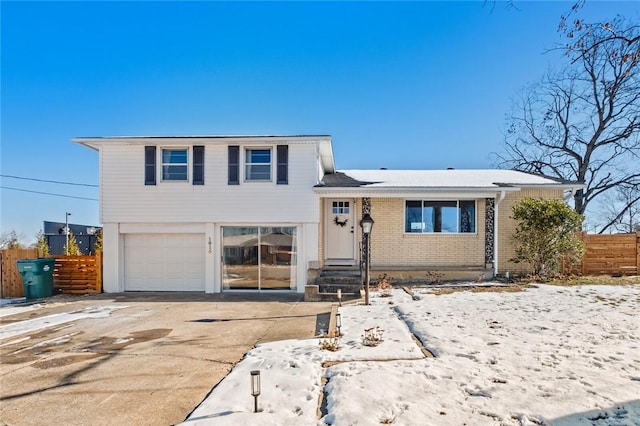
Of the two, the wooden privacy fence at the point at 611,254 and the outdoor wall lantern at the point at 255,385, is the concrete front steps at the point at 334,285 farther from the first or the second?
the wooden privacy fence at the point at 611,254

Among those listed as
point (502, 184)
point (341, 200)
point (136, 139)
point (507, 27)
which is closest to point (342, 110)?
point (341, 200)

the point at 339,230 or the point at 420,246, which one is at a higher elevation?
the point at 339,230

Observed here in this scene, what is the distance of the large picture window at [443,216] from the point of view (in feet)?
42.5

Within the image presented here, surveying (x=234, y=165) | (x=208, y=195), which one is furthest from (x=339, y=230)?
(x=208, y=195)

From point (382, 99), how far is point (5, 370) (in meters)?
13.0

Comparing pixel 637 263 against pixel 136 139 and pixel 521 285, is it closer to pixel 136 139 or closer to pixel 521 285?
pixel 521 285

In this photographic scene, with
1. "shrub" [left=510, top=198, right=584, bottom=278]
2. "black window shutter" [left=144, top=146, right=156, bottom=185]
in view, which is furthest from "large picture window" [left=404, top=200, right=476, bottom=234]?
"black window shutter" [left=144, top=146, right=156, bottom=185]

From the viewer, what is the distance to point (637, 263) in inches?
519

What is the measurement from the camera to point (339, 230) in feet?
44.0

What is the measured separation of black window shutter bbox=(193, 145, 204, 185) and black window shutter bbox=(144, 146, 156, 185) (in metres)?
1.37

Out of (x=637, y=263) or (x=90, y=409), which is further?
(x=637, y=263)

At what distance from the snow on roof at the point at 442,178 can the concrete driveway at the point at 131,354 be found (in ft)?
18.5

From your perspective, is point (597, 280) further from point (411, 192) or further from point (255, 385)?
point (255, 385)

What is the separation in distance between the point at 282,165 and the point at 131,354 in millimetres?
7646
